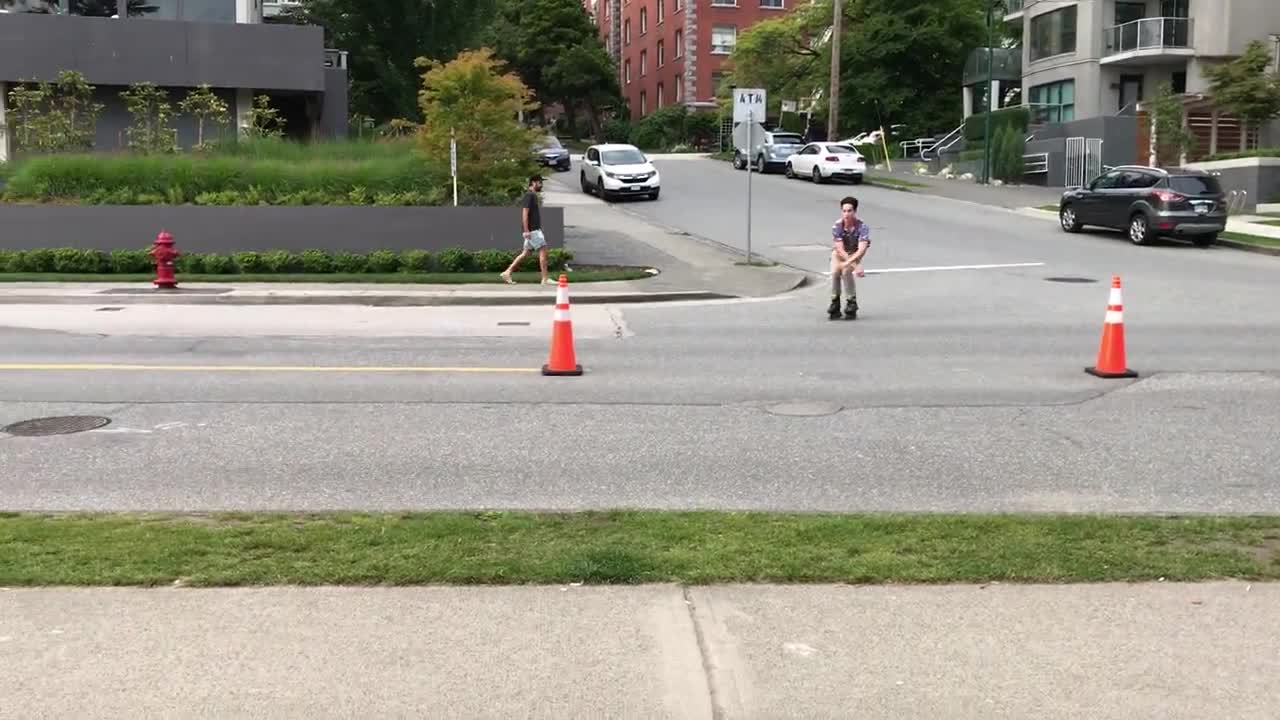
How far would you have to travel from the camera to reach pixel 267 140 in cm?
2605

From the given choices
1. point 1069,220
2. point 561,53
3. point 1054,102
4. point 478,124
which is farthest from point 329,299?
point 561,53

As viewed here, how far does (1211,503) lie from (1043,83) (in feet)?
150

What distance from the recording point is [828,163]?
1693 inches

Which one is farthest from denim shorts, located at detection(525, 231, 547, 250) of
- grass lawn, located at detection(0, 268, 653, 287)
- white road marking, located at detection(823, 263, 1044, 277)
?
white road marking, located at detection(823, 263, 1044, 277)

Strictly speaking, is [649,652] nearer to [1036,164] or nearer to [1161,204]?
[1161,204]

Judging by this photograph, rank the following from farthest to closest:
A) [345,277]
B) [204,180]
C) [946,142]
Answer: [946,142]
[204,180]
[345,277]

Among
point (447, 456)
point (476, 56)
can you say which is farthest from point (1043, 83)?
point (447, 456)

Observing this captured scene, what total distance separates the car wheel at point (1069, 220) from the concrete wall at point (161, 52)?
63.9 ft

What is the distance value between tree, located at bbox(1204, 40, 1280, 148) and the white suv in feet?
57.6

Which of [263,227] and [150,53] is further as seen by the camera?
[150,53]

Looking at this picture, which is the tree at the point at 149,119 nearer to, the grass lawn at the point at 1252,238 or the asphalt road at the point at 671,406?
the asphalt road at the point at 671,406

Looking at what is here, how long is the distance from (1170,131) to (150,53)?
30.1 meters

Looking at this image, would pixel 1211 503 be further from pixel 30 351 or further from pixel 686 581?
pixel 30 351

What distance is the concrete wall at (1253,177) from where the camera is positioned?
1334 inches
